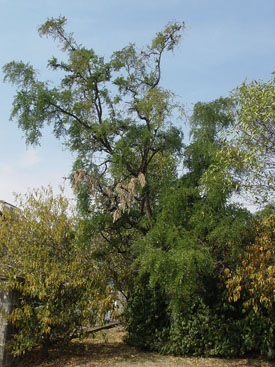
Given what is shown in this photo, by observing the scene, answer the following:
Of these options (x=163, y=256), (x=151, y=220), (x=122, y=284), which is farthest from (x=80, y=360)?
(x=151, y=220)

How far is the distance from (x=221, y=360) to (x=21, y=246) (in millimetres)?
6071

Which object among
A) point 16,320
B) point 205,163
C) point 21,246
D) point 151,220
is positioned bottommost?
point 16,320

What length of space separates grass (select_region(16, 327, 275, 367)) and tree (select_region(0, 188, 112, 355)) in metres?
0.42

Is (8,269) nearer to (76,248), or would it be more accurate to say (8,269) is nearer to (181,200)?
(76,248)

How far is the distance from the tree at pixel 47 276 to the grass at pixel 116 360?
423 mm

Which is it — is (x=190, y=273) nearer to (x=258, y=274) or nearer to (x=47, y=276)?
(x=258, y=274)

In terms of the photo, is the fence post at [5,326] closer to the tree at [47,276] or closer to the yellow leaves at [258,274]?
the tree at [47,276]

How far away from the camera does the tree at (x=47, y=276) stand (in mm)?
10352

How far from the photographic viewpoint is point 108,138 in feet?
41.8

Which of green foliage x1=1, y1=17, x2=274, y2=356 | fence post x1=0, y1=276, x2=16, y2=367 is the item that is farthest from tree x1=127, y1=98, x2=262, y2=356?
fence post x1=0, y1=276, x2=16, y2=367

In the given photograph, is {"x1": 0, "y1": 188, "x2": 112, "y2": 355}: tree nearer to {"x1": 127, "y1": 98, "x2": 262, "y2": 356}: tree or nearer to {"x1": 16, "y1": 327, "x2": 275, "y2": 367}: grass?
{"x1": 16, "y1": 327, "x2": 275, "y2": 367}: grass

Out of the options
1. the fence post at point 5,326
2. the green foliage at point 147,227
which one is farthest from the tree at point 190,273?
the fence post at point 5,326

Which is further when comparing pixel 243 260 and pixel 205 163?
pixel 205 163

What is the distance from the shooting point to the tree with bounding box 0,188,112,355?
1035cm
